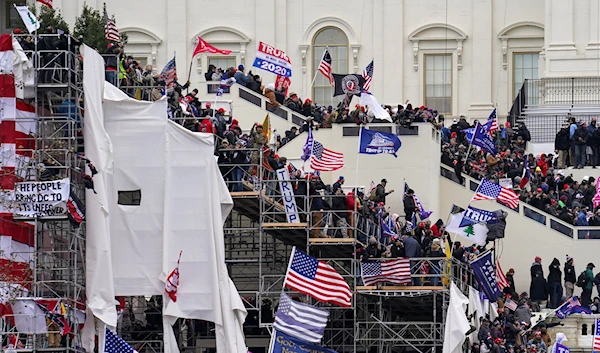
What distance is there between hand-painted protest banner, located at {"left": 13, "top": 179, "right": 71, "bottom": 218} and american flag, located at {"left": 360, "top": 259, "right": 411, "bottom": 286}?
11.2 meters

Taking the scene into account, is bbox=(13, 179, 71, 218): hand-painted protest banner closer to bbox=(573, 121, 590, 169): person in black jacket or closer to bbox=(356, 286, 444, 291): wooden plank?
bbox=(356, 286, 444, 291): wooden plank

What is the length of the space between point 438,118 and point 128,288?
18408 mm

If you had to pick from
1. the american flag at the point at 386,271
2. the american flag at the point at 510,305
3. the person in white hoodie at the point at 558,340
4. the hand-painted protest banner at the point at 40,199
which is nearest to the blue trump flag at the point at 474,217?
the american flag at the point at 510,305

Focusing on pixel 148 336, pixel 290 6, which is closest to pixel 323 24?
pixel 290 6

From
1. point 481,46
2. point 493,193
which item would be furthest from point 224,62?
point 493,193

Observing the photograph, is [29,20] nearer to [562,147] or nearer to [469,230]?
[469,230]

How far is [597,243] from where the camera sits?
93.4 metres

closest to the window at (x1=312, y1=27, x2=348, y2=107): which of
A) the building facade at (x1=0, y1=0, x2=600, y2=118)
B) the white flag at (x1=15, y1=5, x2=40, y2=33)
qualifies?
the building facade at (x1=0, y1=0, x2=600, y2=118)

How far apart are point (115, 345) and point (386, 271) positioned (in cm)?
908

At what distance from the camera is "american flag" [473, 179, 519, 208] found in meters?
88.9

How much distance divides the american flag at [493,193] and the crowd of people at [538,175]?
3834 mm

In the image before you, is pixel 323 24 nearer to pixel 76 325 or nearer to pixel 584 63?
pixel 584 63

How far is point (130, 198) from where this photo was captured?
274 ft

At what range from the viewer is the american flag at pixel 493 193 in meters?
88.9
